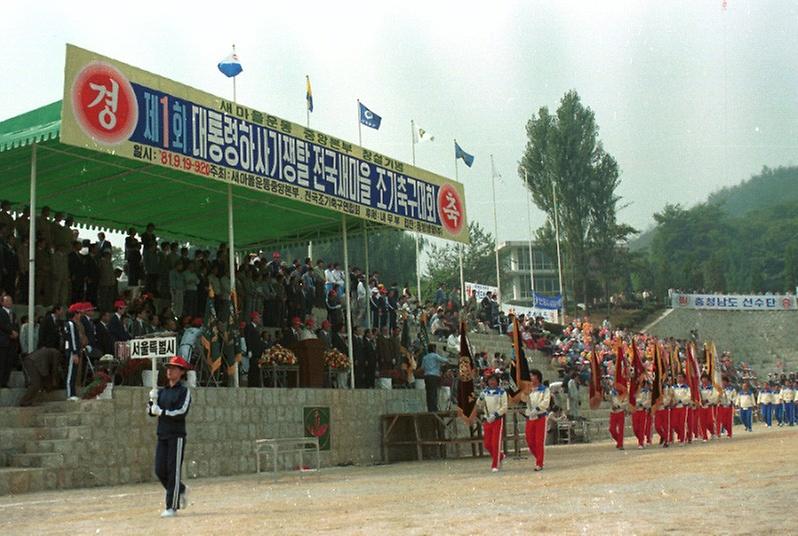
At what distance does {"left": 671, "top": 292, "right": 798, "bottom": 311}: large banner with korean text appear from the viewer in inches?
2474

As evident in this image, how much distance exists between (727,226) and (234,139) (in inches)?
3569

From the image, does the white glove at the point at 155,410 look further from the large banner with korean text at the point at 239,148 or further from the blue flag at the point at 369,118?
the blue flag at the point at 369,118

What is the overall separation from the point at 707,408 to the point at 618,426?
4943 millimetres

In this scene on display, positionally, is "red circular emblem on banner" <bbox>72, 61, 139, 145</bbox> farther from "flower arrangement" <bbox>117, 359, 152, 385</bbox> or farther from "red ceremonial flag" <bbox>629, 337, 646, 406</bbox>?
"red ceremonial flag" <bbox>629, 337, 646, 406</bbox>

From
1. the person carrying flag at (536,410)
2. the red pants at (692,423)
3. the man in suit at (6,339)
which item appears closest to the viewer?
the man in suit at (6,339)

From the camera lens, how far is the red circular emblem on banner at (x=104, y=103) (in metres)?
14.8

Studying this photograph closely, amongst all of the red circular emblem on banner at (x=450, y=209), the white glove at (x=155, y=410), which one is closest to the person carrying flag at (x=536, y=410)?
the white glove at (x=155, y=410)

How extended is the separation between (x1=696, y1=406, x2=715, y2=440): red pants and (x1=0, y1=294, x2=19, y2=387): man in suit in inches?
704

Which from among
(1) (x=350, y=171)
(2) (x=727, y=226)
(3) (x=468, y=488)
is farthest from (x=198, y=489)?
(2) (x=727, y=226)

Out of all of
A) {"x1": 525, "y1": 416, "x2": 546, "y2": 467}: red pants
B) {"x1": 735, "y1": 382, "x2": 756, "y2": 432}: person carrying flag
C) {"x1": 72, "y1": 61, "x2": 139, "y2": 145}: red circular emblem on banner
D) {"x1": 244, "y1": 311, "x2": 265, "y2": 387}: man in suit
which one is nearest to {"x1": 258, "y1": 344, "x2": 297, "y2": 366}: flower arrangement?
{"x1": 244, "y1": 311, "x2": 265, "y2": 387}: man in suit

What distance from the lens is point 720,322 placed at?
204 feet

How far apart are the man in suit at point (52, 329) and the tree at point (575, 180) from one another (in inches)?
1974

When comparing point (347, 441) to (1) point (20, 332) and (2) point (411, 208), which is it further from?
(1) point (20, 332)

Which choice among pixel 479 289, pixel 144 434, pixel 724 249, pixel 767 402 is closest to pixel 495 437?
pixel 144 434
